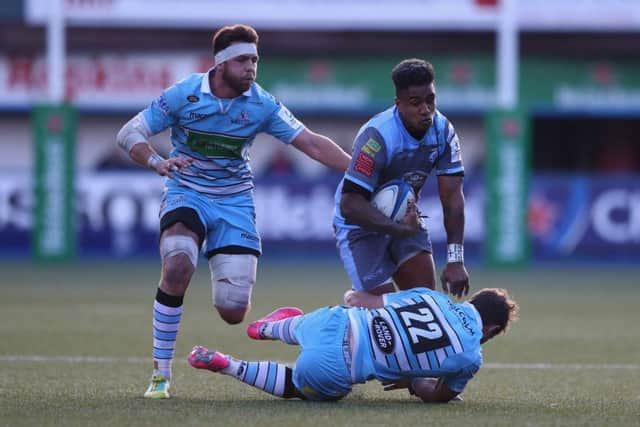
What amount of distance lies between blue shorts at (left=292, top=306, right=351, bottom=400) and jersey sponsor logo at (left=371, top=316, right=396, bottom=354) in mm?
166

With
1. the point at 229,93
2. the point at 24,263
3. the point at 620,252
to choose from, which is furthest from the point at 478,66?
the point at 229,93

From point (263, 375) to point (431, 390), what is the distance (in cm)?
95

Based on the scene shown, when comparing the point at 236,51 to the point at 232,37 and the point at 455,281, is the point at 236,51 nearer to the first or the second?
the point at 232,37

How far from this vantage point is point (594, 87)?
28.6 metres

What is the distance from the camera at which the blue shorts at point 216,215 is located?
8219mm

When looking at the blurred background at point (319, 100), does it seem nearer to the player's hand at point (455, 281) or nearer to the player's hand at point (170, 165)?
the player's hand at point (455, 281)

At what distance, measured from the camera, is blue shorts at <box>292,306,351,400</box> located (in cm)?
719

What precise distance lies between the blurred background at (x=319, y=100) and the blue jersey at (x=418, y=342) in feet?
52.1

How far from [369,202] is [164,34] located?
2088cm

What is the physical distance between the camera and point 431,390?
7547 mm

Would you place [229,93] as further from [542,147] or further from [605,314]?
[542,147]

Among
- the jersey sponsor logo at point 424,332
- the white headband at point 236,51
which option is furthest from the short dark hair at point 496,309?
the white headband at point 236,51

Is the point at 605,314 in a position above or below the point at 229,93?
below

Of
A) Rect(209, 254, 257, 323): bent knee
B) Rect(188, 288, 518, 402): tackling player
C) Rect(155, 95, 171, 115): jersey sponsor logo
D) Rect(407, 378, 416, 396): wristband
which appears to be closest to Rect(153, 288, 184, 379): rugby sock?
Rect(209, 254, 257, 323): bent knee
